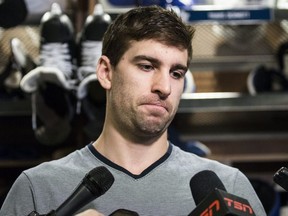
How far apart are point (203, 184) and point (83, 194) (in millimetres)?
278

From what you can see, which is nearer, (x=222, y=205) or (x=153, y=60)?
(x=222, y=205)

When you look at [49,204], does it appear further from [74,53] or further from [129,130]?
[74,53]

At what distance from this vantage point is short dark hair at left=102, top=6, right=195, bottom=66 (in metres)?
1.10

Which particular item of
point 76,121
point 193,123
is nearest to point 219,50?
point 193,123

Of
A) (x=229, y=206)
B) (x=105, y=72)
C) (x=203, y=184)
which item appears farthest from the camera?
(x=105, y=72)

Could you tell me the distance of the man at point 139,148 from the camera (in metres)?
1.05

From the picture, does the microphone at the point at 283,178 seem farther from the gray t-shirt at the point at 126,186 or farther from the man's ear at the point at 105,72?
the man's ear at the point at 105,72

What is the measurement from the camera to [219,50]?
2.19m

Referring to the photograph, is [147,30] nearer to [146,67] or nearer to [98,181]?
[146,67]

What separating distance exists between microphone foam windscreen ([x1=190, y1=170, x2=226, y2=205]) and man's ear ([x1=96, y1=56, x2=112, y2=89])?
0.78 ft

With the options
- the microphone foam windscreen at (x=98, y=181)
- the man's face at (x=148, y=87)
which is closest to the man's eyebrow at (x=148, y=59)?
the man's face at (x=148, y=87)

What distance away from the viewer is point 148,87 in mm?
1070

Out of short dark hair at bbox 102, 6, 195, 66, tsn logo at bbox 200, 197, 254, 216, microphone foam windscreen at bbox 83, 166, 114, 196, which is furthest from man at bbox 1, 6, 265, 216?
tsn logo at bbox 200, 197, 254, 216

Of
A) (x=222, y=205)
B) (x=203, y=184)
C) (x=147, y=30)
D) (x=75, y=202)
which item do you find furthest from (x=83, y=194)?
(x=147, y=30)
